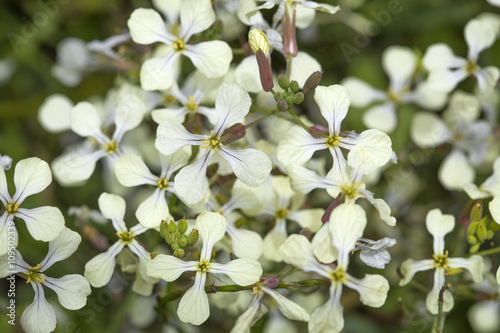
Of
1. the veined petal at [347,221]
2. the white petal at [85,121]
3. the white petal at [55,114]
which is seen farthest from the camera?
the white petal at [55,114]

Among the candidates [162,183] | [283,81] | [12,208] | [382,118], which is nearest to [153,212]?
[162,183]

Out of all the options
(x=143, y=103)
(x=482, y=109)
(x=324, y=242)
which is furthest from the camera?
(x=482, y=109)

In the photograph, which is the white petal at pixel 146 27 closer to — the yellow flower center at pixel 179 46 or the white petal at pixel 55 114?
the yellow flower center at pixel 179 46

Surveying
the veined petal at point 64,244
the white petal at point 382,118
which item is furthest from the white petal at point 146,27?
the white petal at point 382,118

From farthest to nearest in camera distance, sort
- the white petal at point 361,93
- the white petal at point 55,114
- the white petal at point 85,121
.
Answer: the white petal at point 361,93 → the white petal at point 55,114 → the white petal at point 85,121

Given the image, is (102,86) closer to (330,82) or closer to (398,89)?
(330,82)

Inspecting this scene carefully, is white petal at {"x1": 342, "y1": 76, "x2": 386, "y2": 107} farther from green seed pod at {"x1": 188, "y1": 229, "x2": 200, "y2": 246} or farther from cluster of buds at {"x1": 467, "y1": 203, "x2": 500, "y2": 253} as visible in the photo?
green seed pod at {"x1": 188, "y1": 229, "x2": 200, "y2": 246}

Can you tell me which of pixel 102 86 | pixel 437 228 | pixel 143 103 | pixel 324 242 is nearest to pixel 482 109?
pixel 437 228
